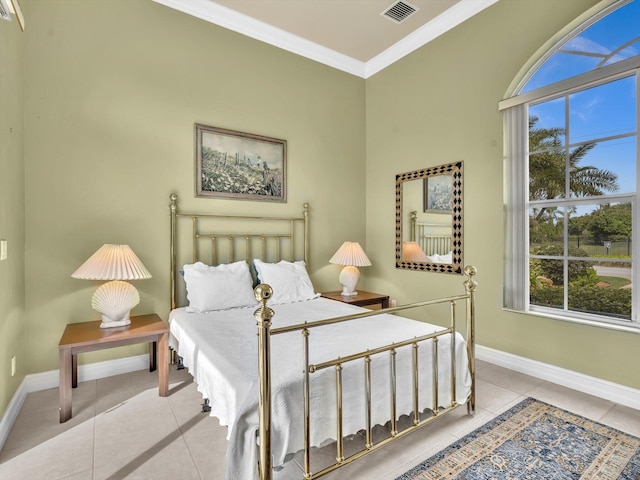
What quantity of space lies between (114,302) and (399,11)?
387 centimetres

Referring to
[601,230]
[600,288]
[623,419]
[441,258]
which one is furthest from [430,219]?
[623,419]

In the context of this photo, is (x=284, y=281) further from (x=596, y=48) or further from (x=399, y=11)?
(x=596, y=48)

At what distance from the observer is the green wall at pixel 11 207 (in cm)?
209

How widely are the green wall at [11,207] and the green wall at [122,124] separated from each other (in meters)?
0.14

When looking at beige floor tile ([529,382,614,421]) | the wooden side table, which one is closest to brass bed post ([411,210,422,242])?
beige floor tile ([529,382,614,421])

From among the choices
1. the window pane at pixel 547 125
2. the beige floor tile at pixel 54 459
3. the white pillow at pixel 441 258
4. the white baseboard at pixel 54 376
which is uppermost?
the window pane at pixel 547 125

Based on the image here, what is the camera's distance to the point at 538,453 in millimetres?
1889

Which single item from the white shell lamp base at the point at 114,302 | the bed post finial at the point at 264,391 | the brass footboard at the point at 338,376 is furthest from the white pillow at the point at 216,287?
the bed post finial at the point at 264,391

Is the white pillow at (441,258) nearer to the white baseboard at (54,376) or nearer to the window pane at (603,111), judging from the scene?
the window pane at (603,111)

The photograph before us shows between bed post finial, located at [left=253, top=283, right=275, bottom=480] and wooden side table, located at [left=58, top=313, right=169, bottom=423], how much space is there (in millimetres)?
1501

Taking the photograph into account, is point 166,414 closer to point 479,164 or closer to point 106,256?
point 106,256

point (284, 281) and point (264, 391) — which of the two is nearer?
point (264, 391)

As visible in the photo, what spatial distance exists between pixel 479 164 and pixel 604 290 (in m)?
1.51

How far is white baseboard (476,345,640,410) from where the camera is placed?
2.44 m
